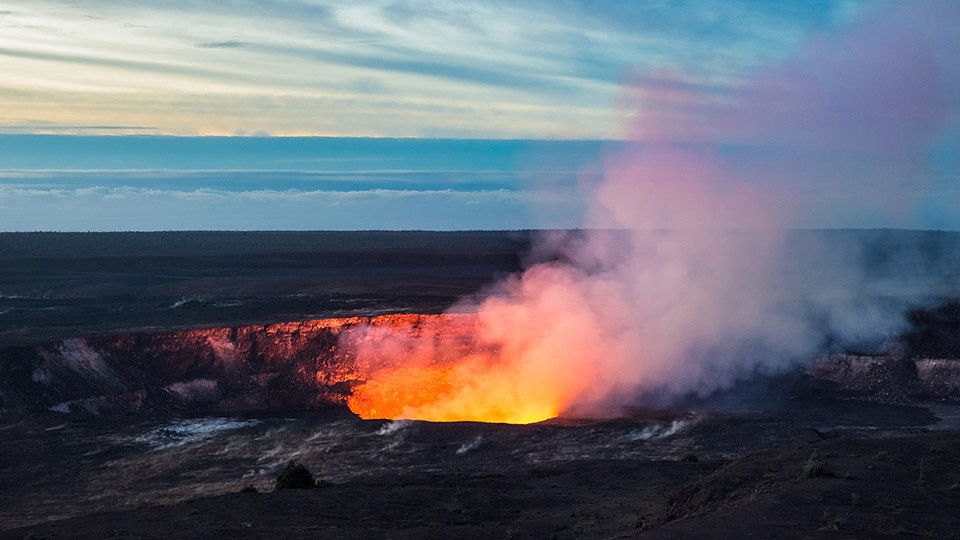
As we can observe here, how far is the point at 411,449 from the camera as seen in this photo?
81.5 ft

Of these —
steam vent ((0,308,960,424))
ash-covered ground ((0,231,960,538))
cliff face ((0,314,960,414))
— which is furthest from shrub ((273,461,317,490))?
cliff face ((0,314,960,414))

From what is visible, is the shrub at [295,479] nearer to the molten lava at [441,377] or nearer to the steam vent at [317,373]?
the molten lava at [441,377]

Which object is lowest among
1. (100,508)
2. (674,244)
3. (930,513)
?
(100,508)

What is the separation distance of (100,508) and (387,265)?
7045cm

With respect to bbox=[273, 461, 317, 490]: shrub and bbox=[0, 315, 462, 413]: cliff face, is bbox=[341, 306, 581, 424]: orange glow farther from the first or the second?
bbox=[273, 461, 317, 490]: shrub

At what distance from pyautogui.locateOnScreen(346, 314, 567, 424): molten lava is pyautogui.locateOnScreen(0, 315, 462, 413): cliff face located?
1.51 feet

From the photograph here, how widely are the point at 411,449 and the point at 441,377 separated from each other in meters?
8.65

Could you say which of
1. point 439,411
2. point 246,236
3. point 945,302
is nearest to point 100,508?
point 439,411

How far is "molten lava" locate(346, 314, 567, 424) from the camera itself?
104 ft

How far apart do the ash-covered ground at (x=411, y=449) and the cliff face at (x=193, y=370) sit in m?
0.07

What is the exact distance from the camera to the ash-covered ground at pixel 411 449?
15930mm

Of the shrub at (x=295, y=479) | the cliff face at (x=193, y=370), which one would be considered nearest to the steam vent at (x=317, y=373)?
the cliff face at (x=193, y=370)

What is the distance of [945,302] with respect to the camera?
138 ft

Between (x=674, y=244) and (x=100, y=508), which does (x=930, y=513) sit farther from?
(x=674, y=244)
